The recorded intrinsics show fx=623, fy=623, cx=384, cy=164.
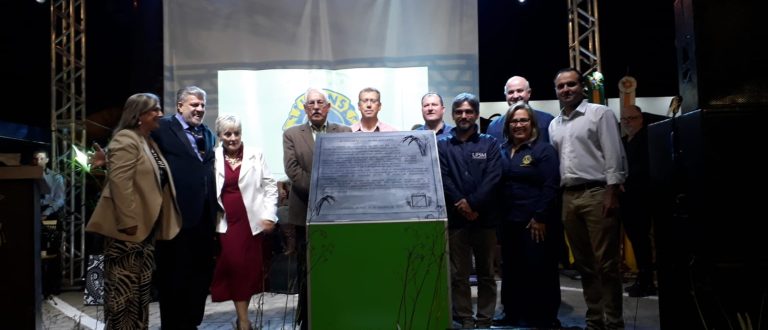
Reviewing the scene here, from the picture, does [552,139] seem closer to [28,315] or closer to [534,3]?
[28,315]

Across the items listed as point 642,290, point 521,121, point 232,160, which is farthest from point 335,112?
point 642,290

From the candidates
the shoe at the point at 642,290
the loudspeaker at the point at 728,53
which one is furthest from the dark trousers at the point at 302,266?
the shoe at the point at 642,290

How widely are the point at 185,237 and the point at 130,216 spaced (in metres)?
0.60

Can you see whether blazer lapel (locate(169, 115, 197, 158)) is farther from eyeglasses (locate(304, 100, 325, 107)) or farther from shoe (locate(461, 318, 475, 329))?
shoe (locate(461, 318, 475, 329))

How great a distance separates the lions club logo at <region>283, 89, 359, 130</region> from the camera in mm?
5887

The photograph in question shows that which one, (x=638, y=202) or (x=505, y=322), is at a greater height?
(x=638, y=202)

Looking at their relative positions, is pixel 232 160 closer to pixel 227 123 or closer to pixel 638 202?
pixel 227 123

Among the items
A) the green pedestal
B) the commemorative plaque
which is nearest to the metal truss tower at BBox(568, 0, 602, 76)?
the commemorative plaque

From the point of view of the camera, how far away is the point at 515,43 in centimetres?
796

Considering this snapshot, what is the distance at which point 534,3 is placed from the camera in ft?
25.8

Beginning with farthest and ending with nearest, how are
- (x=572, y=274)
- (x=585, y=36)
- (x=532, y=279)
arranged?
(x=572, y=274) → (x=585, y=36) → (x=532, y=279)

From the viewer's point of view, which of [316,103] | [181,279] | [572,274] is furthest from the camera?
[572,274]

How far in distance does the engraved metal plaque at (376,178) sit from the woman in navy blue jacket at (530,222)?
2.03 feet

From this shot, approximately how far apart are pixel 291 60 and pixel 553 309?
3434 mm
